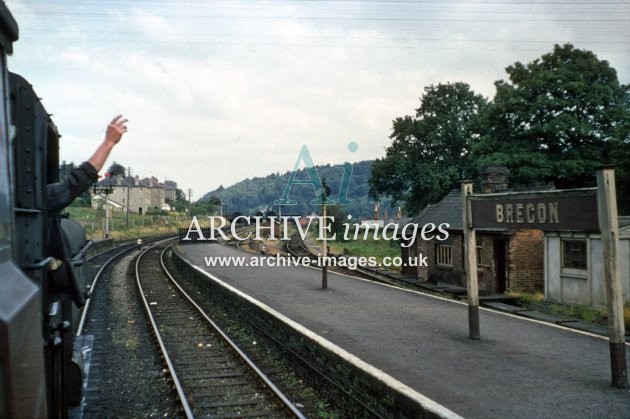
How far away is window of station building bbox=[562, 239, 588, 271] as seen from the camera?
47.1 ft

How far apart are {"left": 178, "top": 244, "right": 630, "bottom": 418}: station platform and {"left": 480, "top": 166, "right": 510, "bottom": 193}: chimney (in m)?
7.53

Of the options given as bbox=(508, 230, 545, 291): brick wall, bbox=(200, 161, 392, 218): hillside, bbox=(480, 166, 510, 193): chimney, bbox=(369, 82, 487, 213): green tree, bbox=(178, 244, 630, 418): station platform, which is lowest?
bbox=(178, 244, 630, 418): station platform

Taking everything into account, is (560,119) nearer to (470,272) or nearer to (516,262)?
(516,262)

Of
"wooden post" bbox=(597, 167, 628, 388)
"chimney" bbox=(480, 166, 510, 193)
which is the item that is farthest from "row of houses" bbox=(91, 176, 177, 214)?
"wooden post" bbox=(597, 167, 628, 388)

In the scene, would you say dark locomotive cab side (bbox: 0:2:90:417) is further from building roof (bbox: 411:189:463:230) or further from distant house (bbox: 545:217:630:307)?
building roof (bbox: 411:189:463:230)

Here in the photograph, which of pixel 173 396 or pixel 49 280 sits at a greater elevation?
pixel 49 280

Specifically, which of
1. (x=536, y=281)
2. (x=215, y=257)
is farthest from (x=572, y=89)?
(x=215, y=257)

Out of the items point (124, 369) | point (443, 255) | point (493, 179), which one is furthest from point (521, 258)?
point (124, 369)

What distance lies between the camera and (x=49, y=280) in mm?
3607

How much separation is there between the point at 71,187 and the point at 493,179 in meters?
18.2

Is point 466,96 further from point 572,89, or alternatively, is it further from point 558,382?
point 558,382

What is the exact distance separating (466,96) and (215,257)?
20.8 meters

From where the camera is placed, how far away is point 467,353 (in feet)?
25.6

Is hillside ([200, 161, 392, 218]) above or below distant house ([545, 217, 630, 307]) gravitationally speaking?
above
